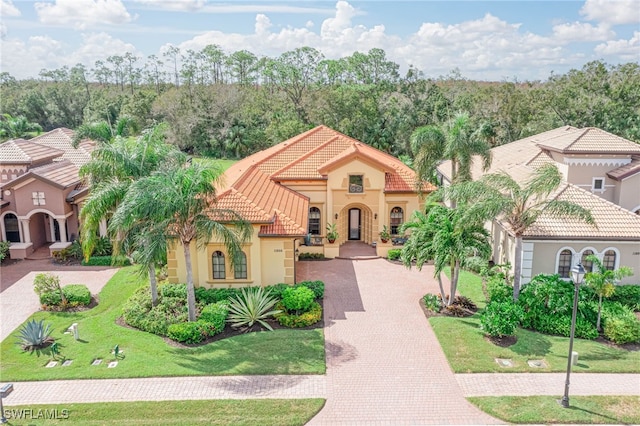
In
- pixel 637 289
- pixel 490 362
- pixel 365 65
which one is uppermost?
pixel 365 65

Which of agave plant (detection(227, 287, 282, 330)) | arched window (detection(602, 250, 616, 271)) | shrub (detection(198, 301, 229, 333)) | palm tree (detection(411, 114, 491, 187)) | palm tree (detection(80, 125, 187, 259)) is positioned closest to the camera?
palm tree (detection(80, 125, 187, 259))

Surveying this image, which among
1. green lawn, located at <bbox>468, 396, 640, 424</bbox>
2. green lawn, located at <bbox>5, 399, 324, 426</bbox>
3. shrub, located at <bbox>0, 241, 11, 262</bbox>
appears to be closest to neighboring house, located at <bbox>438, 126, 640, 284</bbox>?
green lawn, located at <bbox>468, 396, 640, 424</bbox>

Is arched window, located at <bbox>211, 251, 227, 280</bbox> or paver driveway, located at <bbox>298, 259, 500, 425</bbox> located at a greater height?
arched window, located at <bbox>211, 251, 227, 280</bbox>


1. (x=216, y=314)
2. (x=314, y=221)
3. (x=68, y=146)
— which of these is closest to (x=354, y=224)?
(x=314, y=221)

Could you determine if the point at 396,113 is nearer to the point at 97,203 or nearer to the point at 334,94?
the point at 334,94

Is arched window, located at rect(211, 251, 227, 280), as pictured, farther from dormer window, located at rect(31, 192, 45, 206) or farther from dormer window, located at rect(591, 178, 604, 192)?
dormer window, located at rect(591, 178, 604, 192)

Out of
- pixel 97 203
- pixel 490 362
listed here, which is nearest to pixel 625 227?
pixel 490 362
